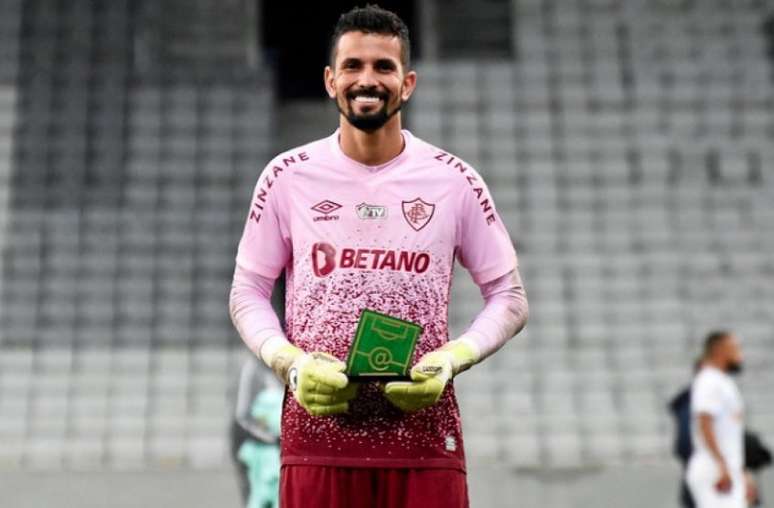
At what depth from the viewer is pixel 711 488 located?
5797 millimetres

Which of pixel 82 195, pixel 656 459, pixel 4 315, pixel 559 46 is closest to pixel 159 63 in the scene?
pixel 82 195

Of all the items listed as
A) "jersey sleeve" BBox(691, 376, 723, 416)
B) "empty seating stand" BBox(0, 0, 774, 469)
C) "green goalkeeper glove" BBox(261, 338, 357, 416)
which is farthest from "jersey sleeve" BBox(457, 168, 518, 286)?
"empty seating stand" BBox(0, 0, 774, 469)

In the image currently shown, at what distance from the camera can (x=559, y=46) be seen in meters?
9.57

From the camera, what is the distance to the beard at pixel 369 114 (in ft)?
7.22

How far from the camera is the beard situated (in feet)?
7.22

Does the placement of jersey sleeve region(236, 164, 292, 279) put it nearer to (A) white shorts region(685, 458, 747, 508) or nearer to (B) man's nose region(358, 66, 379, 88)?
(B) man's nose region(358, 66, 379, 88)

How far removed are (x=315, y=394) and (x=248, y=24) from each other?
8.01 metres

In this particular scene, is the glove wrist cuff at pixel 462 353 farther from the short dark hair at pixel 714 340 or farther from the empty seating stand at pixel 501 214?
the empty seating stand at pixel 501 214

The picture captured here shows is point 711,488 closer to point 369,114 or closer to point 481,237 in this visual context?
point 481,237

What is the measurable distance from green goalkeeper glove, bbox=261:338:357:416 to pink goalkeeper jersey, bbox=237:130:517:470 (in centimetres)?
9

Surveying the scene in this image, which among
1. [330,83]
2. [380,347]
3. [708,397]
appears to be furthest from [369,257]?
[708,397]

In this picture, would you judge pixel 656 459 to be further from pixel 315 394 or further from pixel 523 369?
pixel 315 394

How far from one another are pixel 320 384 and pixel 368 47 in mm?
621

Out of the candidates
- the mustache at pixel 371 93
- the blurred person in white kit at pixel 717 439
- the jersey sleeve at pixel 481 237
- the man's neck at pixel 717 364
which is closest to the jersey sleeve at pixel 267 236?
the mustache at pixel 371 93
